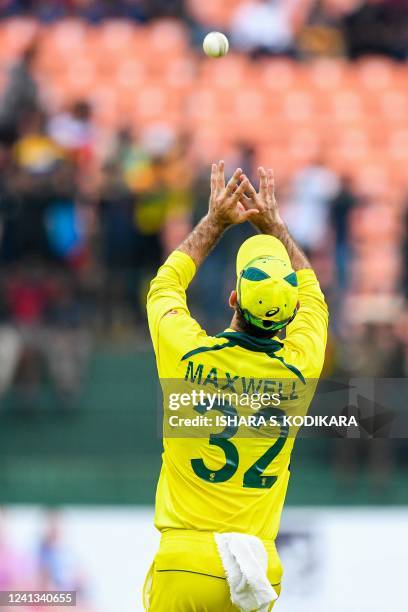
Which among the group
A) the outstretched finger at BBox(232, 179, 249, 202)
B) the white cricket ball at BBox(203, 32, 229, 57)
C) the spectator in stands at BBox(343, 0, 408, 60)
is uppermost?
the spectator in stands at BBox(343, 0, 408, 60)

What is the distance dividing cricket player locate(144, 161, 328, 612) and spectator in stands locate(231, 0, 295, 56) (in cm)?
1131

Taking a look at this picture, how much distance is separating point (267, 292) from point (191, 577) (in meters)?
1.13

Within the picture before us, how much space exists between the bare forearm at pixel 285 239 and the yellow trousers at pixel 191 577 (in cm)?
124

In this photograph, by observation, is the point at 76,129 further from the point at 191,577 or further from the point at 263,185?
the point at 191,577

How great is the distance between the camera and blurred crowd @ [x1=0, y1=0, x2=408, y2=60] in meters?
15.9

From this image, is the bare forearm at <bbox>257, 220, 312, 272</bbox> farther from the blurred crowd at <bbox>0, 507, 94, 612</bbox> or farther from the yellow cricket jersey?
the blurred crowd at <bbox>0, 507, 94, 612</bbox>

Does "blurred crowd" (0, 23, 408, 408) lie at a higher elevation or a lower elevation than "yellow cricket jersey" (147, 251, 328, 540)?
higher

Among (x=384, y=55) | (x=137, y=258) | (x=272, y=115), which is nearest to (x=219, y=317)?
(x=137, y=258)

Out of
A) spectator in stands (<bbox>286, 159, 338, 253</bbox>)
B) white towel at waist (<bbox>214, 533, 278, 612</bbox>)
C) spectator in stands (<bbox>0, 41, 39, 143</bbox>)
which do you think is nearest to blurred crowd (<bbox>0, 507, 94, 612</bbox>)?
spectator in stands (<bbox>286, 159, 338, 253</bbox>)

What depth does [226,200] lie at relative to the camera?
16.9ft

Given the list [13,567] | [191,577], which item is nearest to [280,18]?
[13,567]

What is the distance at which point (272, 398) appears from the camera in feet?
16.1

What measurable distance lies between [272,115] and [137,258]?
16.0 feet

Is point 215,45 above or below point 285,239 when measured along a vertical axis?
above
